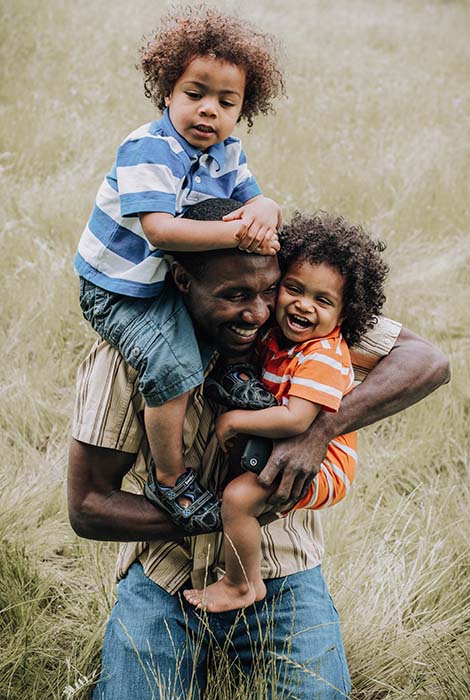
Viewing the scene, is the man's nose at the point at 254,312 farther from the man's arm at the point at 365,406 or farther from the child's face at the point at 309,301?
the man's arm at the point at 365,406

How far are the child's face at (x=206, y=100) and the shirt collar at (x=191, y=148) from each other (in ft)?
0.05

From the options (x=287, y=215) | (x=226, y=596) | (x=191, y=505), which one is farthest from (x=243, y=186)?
(x=287, y=215)

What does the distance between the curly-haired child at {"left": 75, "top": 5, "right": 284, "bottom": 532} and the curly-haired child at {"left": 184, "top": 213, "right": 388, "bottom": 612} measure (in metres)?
0.12

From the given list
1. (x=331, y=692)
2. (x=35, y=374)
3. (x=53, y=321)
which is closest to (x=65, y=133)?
(x=53, y=321)

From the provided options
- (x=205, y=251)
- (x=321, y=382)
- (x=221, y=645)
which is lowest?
(x=221, y=645)

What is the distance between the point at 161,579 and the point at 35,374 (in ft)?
6.40

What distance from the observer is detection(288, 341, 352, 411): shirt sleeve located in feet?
7.13

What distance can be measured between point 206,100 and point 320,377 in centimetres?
88

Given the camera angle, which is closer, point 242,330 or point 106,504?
point 242,330

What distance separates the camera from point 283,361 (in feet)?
7.66

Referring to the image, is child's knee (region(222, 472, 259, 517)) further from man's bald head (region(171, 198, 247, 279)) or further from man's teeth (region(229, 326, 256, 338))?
man's bald head (region(171, 198, 247, 279))

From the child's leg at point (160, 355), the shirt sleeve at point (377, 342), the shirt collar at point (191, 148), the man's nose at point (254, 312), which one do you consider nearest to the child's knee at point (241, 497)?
the child's leg at point (160, 355)

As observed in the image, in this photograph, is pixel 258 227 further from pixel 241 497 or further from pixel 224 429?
pixel 241 497

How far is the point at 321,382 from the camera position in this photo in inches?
86.1
